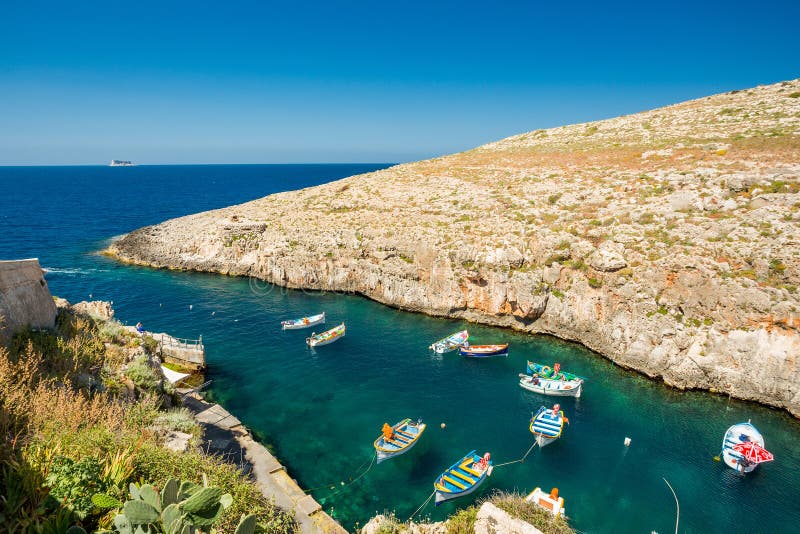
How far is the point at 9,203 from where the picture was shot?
13562 centimetres

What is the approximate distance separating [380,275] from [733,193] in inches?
1623

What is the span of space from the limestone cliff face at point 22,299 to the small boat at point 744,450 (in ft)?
133

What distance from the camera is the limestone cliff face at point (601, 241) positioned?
32.6 m

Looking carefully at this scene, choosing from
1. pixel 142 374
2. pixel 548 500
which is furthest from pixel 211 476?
pixel 548 500

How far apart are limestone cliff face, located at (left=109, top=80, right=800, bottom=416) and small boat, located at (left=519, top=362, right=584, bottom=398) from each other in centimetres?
759

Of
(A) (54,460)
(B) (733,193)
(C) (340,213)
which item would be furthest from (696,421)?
(C) (340,213)

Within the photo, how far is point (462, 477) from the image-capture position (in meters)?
22.3

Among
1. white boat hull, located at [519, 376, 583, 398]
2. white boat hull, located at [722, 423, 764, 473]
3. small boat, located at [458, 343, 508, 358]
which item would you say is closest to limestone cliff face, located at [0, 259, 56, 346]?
small boat, located at [458, 343, 508, 358]

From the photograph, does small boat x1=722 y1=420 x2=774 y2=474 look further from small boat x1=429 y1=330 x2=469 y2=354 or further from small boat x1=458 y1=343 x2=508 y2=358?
small boat x1=429 y1=330 x2=469 y2=354

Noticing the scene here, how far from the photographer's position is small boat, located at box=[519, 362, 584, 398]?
31.6 meters

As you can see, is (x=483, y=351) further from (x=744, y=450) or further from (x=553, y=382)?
(x=744, y=450)

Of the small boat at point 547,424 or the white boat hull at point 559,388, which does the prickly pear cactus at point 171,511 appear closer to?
the small boat at point 547,424

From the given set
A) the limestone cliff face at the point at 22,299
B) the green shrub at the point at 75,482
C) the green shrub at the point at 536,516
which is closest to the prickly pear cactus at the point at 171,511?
the green shrub at the point at 75,482

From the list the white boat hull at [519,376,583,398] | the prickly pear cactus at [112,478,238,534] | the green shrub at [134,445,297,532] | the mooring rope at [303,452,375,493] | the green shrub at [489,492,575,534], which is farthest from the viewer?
the white boat hull at [519,376,583,398]
